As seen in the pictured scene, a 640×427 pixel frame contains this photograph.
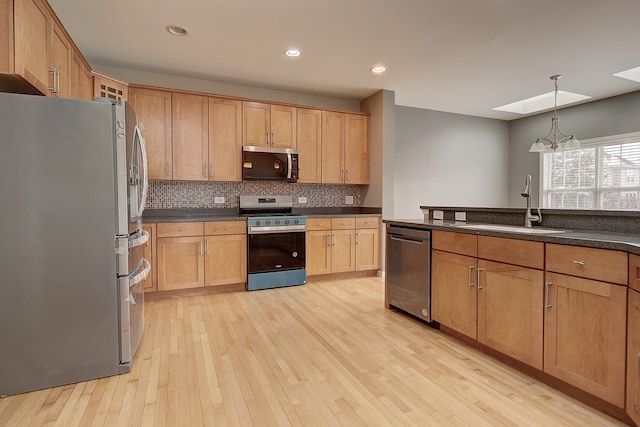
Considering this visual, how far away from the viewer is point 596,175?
5.29 m

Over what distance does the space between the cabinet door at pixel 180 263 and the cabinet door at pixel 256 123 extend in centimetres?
144

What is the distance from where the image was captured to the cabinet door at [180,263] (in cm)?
353

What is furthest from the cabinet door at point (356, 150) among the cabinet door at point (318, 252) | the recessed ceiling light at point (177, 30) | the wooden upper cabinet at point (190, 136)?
the recessed ceiling light at point (177, 30)

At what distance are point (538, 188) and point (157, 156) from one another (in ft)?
21.2

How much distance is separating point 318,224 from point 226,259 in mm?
1244

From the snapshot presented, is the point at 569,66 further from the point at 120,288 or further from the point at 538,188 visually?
the point at 120,288

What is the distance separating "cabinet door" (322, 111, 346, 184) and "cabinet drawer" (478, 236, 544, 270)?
2687 millimetres

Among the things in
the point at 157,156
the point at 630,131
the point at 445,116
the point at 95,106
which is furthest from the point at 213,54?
the point at 630,131

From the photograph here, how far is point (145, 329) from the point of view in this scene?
2.73 meters

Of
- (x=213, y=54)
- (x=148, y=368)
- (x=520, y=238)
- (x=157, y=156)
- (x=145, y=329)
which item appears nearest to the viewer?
(x=520, y=238)

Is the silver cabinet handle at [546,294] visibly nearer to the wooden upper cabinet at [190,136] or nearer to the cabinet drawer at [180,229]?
the cabinet drawer at [180,229]

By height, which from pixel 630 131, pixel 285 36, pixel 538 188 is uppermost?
pixel 285 36

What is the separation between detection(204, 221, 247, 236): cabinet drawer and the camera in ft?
12.1

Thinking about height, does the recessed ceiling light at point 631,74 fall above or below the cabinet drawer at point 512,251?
above
